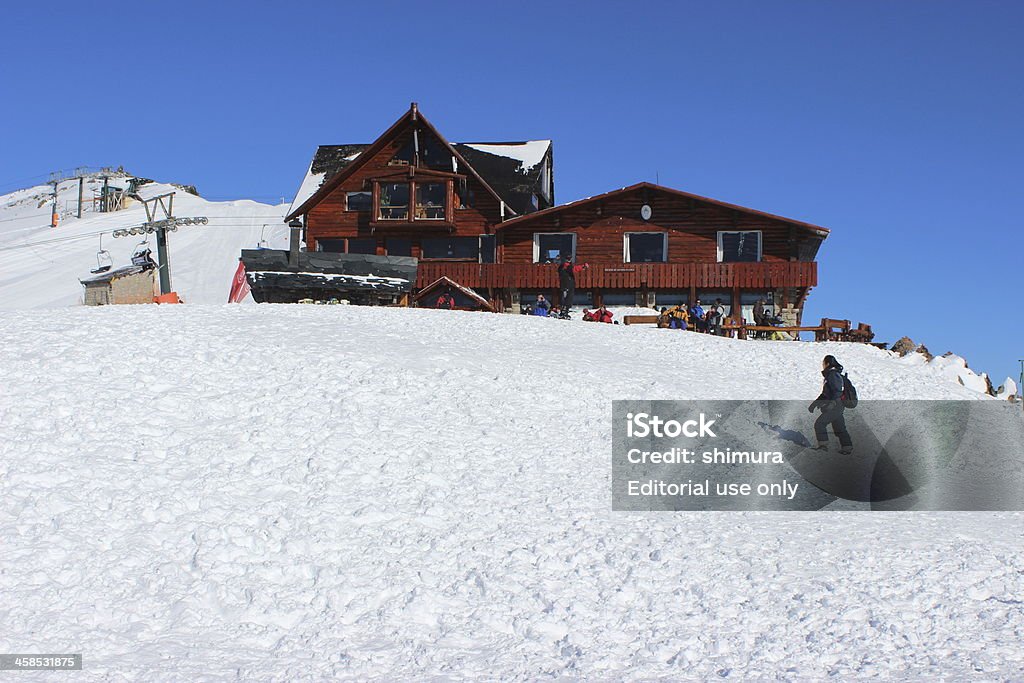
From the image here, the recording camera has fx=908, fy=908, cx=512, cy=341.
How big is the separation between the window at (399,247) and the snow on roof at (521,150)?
695 centimetres

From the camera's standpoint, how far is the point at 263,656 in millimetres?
7531

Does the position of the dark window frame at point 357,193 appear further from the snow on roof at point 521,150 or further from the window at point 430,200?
the snow on roof at point 521,150

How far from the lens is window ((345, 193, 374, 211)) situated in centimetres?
4094

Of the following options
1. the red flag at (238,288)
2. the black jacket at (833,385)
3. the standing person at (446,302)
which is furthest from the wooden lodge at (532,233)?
the black jacket at (833,385)

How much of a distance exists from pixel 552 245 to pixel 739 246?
7.65 metres

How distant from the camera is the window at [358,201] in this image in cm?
4094

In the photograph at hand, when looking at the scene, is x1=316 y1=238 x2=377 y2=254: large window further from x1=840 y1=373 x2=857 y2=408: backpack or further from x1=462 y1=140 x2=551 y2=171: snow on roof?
x1=840 y1=373 x2=857 y2=408: backpack

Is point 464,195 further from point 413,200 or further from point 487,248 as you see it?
point 487,248

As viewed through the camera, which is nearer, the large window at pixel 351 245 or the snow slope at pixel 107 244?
the large window at pixel 351 245

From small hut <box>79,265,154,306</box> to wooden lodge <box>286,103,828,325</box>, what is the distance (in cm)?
867

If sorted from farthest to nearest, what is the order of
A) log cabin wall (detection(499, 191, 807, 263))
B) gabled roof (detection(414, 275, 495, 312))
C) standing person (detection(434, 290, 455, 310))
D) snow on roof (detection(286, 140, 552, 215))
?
snow on roof (detection(286, 140, 552, 215)) → log cabin wall (detection(499, 191, 807, 263)) → gabled roof (detection(414, 275, 495, 312)) → standing person (detection(434, 290, 455, 310))

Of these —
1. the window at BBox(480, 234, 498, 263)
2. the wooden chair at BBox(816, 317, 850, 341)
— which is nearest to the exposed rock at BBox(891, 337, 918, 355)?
the wooden chair at BBox(816, 317, 850, 341)

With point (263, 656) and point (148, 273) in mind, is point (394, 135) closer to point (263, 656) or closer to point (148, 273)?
point (148, 273)

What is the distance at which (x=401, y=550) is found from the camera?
31.3ft
